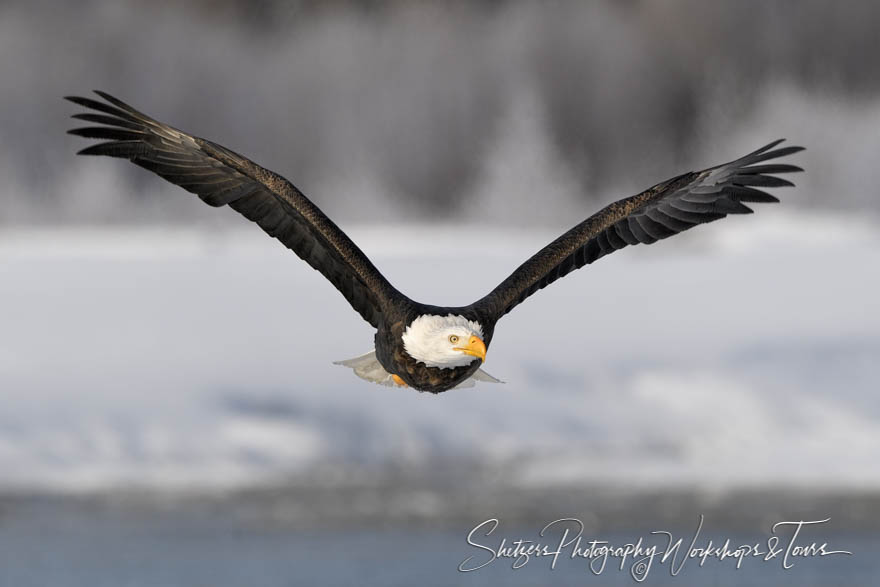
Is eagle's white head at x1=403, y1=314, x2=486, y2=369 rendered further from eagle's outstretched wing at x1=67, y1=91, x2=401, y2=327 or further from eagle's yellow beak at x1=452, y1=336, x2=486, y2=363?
eagle's outstretched wing at x1=67, y1=91, x2=401, y2=327

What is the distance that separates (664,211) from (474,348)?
6.96ft

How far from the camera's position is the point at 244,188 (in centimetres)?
871

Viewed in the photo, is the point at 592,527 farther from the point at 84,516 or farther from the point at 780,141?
the point at 780,141

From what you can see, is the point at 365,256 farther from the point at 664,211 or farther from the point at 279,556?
the point at 279,556

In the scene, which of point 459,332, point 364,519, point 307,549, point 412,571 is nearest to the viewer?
point 459,332

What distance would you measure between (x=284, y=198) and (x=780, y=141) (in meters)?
3.01

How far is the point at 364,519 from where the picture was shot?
2612cm

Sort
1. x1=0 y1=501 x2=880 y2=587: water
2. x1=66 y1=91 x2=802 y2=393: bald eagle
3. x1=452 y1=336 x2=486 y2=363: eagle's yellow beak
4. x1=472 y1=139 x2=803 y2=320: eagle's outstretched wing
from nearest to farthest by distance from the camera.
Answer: x1=452 y1=336 x2=486 y2=363: eagle's yellow beak < x1=66 y1=91 x2=802 y2=393: bald eagle < x1=472 y1=139 x2=803 y2=320: eagle's outstretched wing < x1=0 y1=501 x2=880 y2=587: water

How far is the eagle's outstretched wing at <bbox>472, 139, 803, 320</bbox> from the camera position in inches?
352

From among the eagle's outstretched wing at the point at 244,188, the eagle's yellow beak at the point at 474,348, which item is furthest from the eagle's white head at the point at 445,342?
the eagle's outstretched wing at the point at 244,188

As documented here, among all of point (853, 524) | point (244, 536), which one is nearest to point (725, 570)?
point (853, 524)

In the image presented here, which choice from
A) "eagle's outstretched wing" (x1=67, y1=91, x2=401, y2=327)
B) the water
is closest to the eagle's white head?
"eagle's outstretched wing" (x1=67, y1=91, x2=401, y2=327)

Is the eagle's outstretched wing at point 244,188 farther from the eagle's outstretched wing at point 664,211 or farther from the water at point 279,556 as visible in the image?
the water at point 279,556

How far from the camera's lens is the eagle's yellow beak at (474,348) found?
776 centimetres
